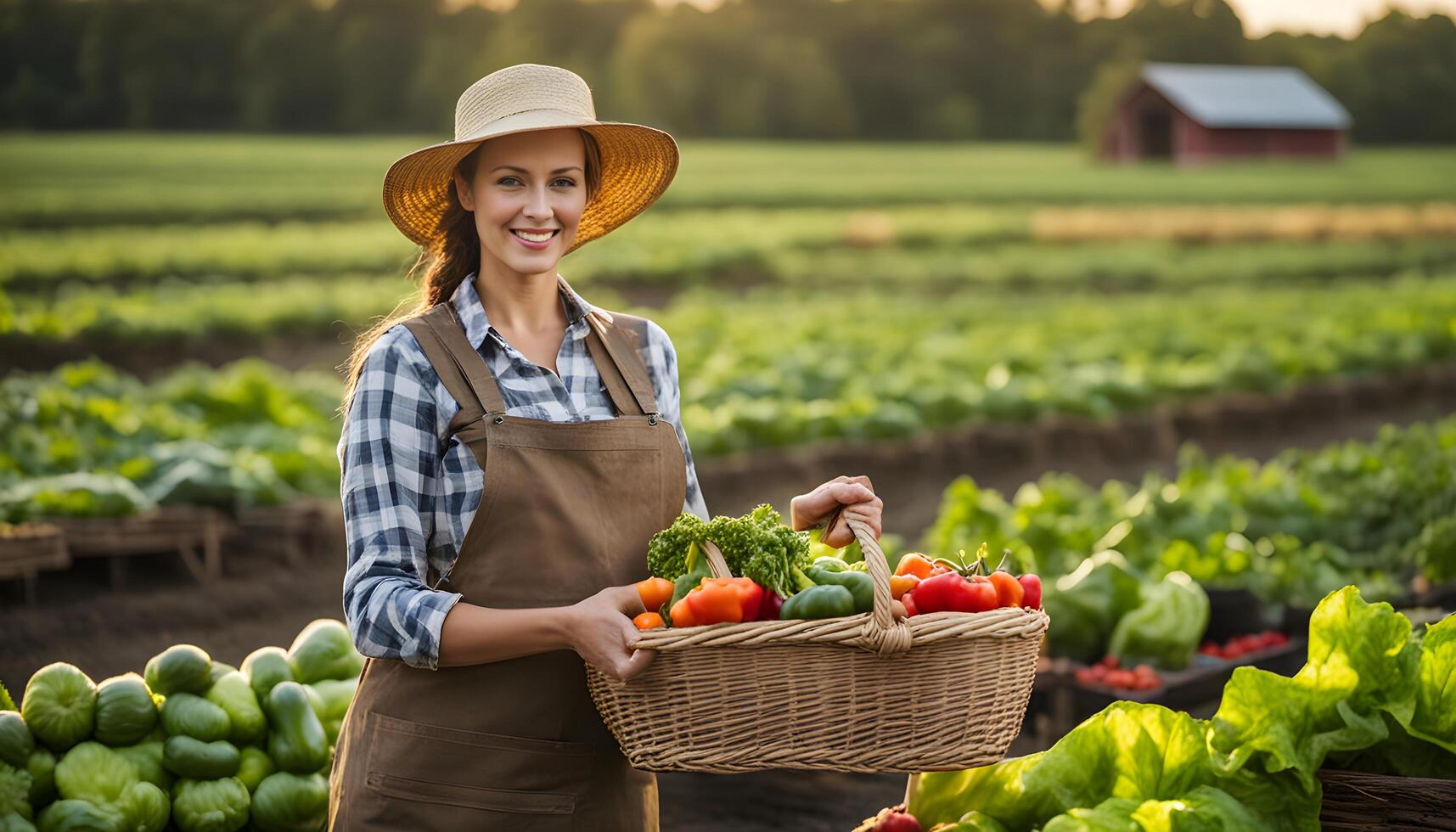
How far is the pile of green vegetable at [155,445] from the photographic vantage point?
20.8ft

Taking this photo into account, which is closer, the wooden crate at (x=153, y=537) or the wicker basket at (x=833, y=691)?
the wicker basket at (x=833, y=691)

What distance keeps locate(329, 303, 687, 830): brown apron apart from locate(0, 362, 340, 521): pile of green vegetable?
473 centimetres

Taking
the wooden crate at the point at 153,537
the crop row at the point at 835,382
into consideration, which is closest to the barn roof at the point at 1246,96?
the crop row at the point at 835,382

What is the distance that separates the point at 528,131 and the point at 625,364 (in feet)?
1.39

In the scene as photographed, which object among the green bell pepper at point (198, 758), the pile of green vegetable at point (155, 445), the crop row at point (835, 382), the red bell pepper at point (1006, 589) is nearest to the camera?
the red bell pepper at point (1006, 589)

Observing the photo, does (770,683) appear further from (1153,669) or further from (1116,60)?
(1116,60)

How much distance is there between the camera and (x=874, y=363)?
11.2 m

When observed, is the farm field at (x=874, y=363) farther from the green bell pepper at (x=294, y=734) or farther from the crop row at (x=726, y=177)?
the green bell pepper at (x=294, y=734)

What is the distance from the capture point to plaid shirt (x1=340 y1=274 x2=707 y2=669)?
6.37 ft

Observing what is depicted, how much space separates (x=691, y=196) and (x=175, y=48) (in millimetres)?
12773

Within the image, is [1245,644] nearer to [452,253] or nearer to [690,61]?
[452,253]

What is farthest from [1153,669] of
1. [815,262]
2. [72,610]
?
[815,262]

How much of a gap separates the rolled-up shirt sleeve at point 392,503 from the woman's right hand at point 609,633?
0.19 meters

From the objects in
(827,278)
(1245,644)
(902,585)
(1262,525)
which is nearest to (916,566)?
(902,585)
